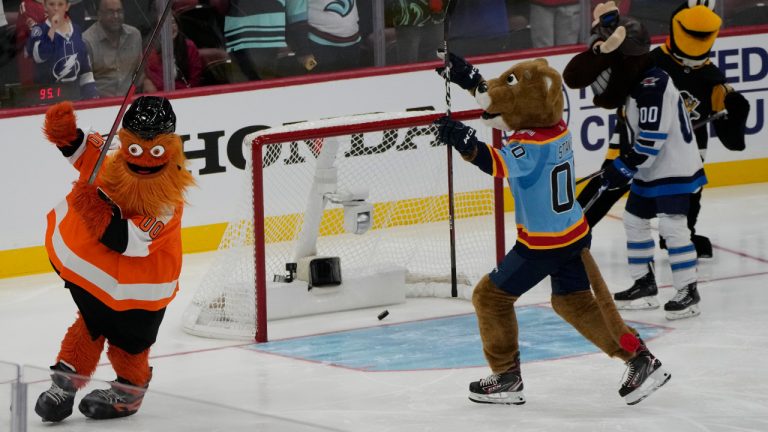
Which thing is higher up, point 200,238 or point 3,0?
point 3,0

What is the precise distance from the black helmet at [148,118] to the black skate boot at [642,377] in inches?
67.0

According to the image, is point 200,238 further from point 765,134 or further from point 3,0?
point 765,134

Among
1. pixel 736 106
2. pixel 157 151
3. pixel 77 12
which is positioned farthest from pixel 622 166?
pixel 77 12

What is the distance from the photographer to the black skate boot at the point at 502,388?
5207 mm

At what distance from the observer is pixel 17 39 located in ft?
25.2

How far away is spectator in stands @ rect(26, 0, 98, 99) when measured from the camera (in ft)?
25.3

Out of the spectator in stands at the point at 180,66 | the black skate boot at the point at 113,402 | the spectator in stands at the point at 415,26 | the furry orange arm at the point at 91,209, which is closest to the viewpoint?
the black skate boot at the point at 113,402

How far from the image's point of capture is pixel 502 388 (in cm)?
521

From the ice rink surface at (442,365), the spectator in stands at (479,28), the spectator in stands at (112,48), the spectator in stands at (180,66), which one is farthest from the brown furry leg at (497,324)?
the spectator in stands at (479,28)

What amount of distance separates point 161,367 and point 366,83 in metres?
3.00

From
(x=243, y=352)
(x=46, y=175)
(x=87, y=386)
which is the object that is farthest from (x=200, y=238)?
(x=87, y=386)

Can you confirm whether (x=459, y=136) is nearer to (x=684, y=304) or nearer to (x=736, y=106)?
(x=684, y=304)

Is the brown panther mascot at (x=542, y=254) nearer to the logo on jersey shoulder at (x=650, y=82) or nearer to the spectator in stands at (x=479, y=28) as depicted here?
the logo on jersey shoulder at (x=650, y=82)

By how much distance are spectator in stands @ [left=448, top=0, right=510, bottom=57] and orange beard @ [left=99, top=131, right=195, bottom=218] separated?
4.25 metres
